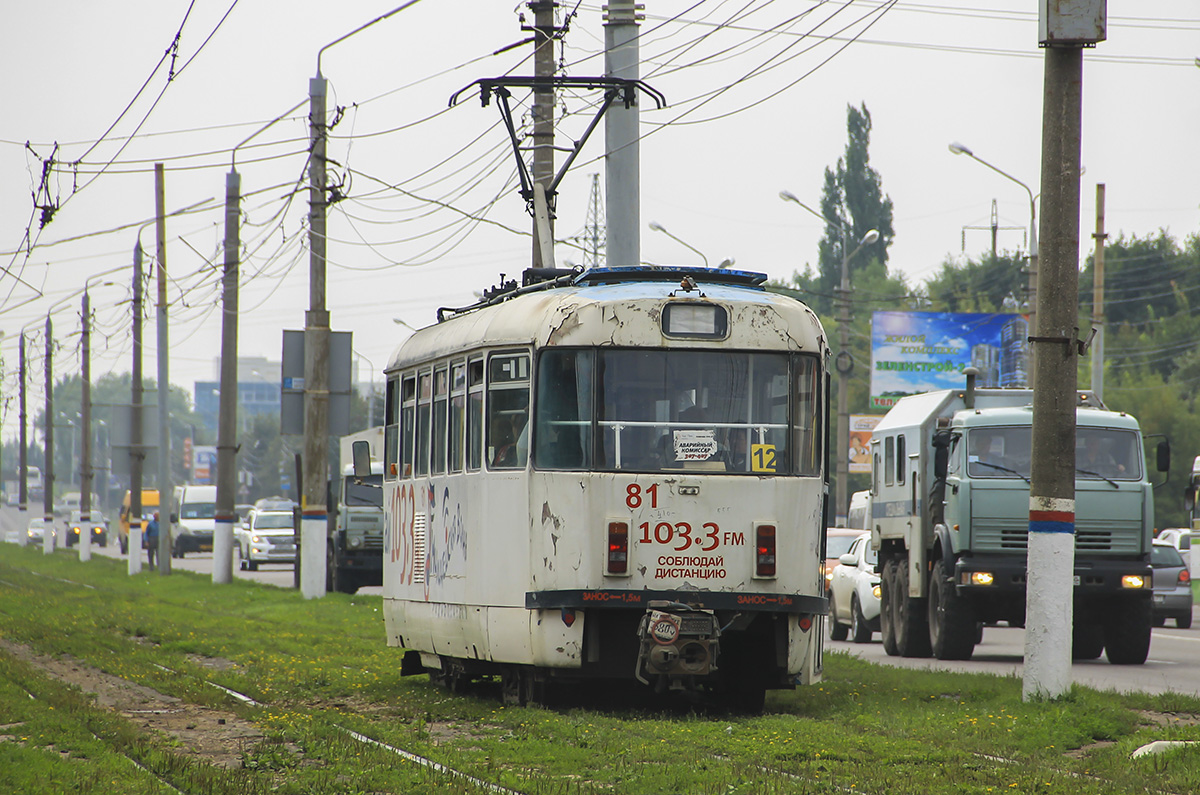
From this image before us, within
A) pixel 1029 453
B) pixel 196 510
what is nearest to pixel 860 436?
pixel 196 510

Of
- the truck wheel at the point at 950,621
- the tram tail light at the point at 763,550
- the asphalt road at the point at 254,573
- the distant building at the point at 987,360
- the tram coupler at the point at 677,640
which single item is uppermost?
the distant building at the point at 987,360

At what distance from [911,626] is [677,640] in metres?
10.3

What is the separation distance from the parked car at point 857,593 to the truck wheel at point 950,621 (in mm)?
3275

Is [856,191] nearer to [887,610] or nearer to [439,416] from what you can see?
[887,610]

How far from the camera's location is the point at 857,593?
82.4 feet

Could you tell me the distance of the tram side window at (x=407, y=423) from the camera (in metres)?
15.0

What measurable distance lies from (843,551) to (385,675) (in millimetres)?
13768

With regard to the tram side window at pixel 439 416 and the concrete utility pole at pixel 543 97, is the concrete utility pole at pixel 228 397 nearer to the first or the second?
the concrete utility pole at pixel 543 97

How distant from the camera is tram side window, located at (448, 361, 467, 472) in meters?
13.3

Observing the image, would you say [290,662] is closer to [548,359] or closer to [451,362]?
[451,362]

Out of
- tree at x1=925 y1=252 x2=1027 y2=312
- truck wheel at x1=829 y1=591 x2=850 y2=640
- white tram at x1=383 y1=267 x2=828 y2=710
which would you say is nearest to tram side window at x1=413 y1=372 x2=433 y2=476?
white tram at x1=383 y1=267 x2=828 y2=710

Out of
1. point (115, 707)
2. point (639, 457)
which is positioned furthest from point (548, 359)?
point (115, 707)

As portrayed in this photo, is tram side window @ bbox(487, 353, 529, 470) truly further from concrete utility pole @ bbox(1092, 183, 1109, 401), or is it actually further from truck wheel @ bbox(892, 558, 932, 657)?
concrete utility pole @ bbox(1092, 183, 1109, 401)

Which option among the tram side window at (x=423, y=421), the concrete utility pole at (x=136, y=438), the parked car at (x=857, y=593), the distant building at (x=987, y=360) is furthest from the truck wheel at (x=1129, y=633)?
the distant building at (x=987, y=360)
